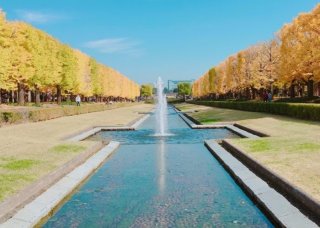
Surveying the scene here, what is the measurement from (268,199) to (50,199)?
4393 millimetres

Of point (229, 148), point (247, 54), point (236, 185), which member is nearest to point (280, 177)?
point (236, 185)

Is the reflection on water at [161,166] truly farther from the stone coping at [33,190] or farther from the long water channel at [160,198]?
the stone coping at [33,190]

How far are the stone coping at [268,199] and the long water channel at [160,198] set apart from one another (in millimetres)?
170

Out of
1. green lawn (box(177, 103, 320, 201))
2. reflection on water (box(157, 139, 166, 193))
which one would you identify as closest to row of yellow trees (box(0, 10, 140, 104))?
reflection on water (box(157, 139, 166, 193))

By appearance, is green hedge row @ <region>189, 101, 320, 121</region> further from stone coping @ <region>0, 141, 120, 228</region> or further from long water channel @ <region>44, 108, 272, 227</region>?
stone coping @ <region>0, 141, 120, 228</region>

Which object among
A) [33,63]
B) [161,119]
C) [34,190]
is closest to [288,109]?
[161,119]

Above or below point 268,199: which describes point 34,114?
above

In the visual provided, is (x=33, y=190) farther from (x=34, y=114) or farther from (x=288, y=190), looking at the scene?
(x=34, y=114)

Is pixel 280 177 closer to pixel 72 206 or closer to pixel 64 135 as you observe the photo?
pixel 72 206

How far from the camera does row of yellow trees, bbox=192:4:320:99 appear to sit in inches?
1790

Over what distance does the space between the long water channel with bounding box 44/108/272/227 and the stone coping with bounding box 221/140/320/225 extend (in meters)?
0.72

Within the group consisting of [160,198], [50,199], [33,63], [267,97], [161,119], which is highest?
[33,63]

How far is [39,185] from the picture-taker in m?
9.97

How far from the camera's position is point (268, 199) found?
8.95 meters
